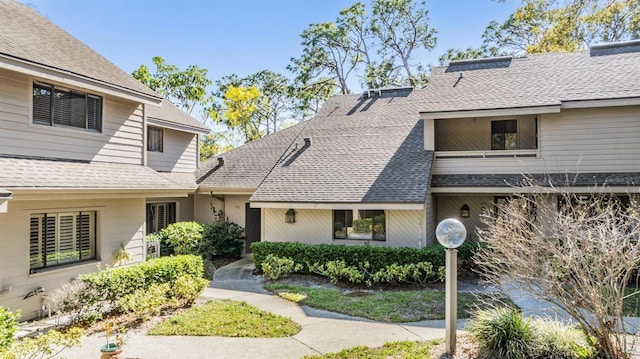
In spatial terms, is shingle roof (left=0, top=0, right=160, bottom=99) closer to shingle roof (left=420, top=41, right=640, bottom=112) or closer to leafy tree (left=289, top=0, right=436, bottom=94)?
shingle roof (left=420, top=41, right=640, bottom=112)

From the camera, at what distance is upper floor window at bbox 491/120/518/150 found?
1452cm

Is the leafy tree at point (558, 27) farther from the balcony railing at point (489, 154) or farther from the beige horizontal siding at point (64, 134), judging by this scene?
the beige horizontal siding at point (64, 134)

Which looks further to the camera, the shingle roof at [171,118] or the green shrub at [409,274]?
the shingle roof at [171,118]

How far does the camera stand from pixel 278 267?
40.5 feet

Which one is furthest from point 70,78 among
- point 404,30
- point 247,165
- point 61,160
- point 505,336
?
point 404,30

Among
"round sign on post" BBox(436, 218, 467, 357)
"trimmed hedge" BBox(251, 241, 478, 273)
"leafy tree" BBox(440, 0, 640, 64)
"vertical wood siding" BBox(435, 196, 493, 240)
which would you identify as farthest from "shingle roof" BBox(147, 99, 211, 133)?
"leafy tree" BBox(440, 0, 640, 64)

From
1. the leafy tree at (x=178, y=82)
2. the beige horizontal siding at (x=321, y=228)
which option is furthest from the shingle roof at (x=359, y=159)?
the leafy tree at (x=178, y=82)

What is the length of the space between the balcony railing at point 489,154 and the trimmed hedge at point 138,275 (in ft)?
29.3

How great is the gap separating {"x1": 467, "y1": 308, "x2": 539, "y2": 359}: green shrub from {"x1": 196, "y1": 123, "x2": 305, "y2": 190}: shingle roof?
10828mm

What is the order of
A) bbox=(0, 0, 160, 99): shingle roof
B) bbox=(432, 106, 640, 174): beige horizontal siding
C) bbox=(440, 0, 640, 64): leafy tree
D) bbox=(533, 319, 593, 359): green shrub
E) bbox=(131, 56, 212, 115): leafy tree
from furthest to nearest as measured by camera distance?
bbox=(131, 56, 212, 115): leafy tree, bbox=(432, 106, 640, 174): beige horizontal siding, bbox=(440, 0, 640, 64): leafy tree, bbox=(0, 0, 160, 99): shingle roof, bbox=(533, 319, 593, 359): green shrub

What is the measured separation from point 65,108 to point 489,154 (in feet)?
41.3

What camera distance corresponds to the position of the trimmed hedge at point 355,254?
11466 millimetres

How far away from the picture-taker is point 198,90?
29297 millimetres

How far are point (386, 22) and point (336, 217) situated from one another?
2201 cm
